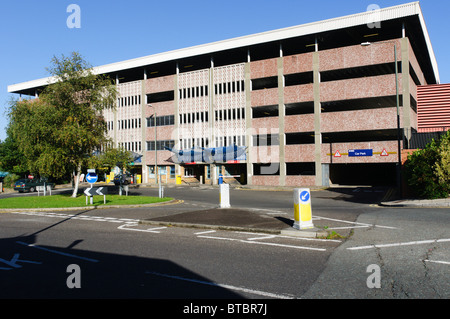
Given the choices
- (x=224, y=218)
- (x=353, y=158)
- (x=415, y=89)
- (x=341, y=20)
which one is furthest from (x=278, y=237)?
(x=415, y=89)

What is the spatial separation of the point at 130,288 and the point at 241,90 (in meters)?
39.2

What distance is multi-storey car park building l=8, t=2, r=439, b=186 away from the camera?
1394 inches

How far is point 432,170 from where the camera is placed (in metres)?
19.2

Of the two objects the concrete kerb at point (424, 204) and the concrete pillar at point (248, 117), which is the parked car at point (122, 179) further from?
the concrete kerb at point (424, 204)

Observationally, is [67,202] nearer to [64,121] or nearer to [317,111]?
[64,121]

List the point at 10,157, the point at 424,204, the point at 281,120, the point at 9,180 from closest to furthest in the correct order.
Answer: the point at 424,204
the point at 281,120
the point at 9,180
the point at 10,157

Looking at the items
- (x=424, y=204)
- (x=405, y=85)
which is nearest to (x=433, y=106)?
(x=405, y=85)

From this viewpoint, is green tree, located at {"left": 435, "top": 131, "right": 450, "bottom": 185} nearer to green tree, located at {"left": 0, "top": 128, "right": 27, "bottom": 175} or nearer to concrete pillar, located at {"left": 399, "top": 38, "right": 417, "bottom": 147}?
concrete pillar, located at {"left": 399, "top": 38, "right": 417, "bottom": 147}

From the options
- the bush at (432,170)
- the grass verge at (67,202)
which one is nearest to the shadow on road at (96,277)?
the grass verge at (67,202)

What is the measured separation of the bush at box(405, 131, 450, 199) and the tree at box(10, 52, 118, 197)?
781 inches

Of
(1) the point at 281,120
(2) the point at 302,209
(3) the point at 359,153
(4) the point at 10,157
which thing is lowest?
(2) the point at 302,209

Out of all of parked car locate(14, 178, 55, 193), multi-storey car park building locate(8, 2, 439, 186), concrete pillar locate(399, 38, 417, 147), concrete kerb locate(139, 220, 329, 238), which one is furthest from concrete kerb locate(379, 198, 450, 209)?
parked car locate(14, 178, 55, 193)

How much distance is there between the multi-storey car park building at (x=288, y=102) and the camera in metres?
35.4

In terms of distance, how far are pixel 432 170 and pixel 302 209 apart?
40.4 ft
